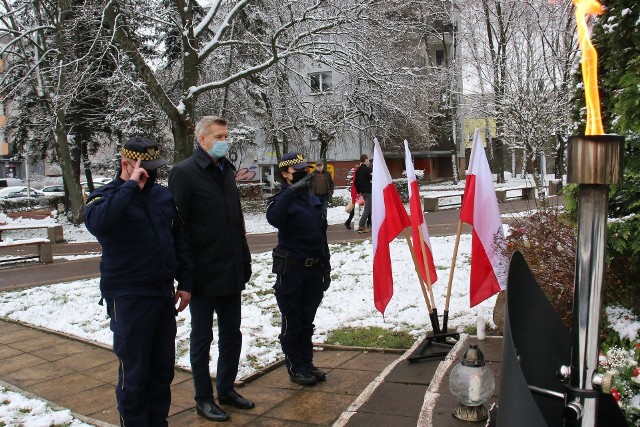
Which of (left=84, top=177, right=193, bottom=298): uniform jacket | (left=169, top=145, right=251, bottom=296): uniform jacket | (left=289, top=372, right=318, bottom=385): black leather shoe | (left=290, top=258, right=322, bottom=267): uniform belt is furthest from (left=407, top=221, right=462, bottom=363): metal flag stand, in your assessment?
(left=84, top=177, right=193, bottom=298): uniform jacket

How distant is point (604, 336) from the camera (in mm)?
3725

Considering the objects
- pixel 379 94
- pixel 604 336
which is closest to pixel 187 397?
pixel 604 336

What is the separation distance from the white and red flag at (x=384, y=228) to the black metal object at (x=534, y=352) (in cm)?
352

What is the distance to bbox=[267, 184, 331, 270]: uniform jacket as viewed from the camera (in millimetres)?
4855

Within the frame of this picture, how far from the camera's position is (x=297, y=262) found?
4.88m

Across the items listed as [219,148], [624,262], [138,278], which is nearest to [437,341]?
[624,262]

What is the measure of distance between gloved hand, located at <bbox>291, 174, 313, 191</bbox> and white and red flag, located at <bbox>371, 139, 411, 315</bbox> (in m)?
0.65

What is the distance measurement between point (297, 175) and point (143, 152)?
1.64m

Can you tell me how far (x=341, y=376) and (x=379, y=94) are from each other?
517 inches

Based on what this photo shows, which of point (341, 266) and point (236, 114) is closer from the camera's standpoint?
point (341, 266)

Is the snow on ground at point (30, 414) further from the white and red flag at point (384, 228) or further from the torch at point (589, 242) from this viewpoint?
the torch at point (589, 242)

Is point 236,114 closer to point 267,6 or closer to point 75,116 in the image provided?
point 75,116

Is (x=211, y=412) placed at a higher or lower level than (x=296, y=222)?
lower

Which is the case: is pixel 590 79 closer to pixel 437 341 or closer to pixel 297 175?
pixel 297 175
